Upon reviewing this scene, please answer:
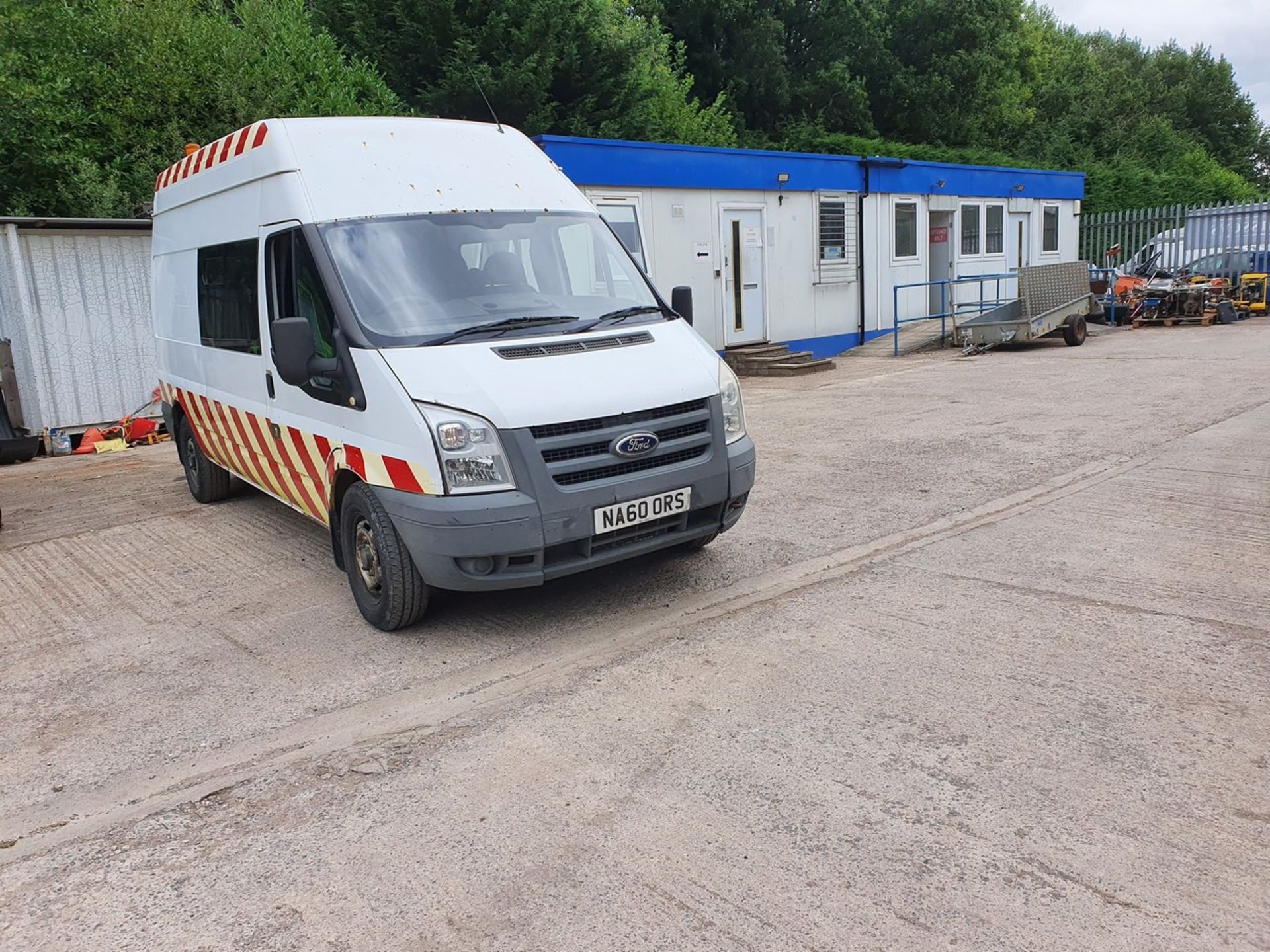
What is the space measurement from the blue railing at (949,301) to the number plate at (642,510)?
12989 millimetres

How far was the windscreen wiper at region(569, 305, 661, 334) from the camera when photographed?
5098 millimetres

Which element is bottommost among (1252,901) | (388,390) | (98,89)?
(1252,901)

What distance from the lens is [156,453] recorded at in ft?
36.2

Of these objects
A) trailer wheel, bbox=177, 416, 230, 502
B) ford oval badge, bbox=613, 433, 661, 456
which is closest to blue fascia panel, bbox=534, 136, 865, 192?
trailer wheel, bbox=177, 416, 230, 502

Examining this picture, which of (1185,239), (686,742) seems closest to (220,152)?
(686,742)

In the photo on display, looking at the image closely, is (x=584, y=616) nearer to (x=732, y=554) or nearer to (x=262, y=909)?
(x=732, y=554)

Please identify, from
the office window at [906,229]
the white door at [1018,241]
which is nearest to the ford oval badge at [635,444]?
the office window at [906,229]

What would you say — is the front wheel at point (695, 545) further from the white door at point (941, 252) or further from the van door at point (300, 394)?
the white door at point (941, 252)

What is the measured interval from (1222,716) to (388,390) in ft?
12.1

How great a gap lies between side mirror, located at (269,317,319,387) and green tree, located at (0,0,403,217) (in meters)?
10.3

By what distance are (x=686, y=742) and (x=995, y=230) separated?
66.0ft

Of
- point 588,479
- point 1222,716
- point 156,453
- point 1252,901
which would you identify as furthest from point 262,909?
point 156,453

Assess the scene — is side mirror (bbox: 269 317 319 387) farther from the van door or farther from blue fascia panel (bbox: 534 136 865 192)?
blue fascia panel (bbox: 534 136 865 192)

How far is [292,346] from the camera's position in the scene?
4.77 meters
